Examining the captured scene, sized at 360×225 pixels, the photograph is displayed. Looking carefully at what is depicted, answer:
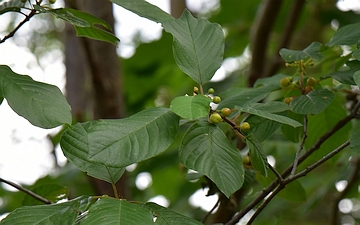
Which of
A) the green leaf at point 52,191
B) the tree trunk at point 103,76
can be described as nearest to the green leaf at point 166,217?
the green leaf at point 52,191

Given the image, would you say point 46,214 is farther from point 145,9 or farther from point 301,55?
point 301,55

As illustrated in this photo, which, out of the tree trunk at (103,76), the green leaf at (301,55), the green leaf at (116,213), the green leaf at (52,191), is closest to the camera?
the green leaf at (116,213)

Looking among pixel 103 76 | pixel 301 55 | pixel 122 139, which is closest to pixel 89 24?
pixel 122 139

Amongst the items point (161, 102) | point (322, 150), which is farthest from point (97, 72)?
point (161, 102)

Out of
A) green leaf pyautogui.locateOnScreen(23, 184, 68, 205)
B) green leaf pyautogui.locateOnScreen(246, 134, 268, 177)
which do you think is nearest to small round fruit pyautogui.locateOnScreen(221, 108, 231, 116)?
green leaf pyautogui.locateOnScreen(246, 134, 268, 177)

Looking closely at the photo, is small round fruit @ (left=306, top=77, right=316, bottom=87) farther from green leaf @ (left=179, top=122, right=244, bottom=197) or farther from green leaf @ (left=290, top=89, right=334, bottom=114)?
green leaf @ (left=179, top=122, right=244, bottom=197)

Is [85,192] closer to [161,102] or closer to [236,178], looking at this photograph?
[161,102]

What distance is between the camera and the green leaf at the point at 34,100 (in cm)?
61

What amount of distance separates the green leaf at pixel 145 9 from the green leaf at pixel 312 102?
8.8 inches

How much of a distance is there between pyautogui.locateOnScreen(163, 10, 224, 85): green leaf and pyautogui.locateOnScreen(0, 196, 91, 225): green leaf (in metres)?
0.23

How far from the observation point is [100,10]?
5.04 ft

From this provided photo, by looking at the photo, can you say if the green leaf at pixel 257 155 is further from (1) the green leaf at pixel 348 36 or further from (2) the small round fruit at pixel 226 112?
(1) the green leaf at pixel 348 36

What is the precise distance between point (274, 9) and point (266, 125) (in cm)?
89

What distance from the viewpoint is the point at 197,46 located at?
693 millimetres
